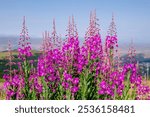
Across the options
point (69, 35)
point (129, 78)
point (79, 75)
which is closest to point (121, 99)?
point (129, 78)

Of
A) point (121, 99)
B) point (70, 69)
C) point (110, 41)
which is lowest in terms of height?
point (121, 99)

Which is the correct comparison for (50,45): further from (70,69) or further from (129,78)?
(129,78)

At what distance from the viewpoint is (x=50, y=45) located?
11461 millimetres

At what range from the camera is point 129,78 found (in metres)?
11.1

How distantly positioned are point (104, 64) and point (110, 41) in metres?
0.73

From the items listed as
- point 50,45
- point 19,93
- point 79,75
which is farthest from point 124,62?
point 19,93

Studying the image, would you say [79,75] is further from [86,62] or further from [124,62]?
[124,62]

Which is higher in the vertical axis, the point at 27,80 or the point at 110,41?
the point at 110,41

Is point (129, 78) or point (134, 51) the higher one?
point (134, 51)

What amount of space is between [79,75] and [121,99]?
1308mm

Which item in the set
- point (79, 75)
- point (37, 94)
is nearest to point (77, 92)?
point (79, 75)

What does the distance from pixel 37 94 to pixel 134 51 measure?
292 cm

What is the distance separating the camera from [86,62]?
36.4ft

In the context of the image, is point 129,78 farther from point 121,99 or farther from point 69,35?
point 69,35
